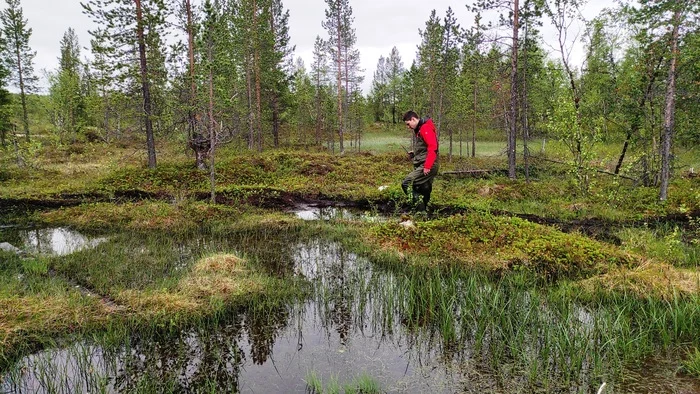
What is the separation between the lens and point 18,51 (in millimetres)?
34125

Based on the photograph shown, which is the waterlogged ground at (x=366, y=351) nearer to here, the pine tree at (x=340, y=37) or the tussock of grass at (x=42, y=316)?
the tussock of grass at (x=42, y=316)

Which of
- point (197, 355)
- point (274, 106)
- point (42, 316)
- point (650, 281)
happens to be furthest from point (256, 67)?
point (650, 281)

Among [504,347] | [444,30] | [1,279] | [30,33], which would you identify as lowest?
[504,347]

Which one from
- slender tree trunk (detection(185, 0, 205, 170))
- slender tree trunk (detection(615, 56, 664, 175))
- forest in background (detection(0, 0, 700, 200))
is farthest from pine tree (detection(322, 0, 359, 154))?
slender tree trunk (detection(615, 56, 664, 175))

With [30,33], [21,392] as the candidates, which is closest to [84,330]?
[21,392]

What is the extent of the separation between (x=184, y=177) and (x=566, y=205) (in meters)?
16.4

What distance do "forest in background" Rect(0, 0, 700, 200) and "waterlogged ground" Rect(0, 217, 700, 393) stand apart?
808cm

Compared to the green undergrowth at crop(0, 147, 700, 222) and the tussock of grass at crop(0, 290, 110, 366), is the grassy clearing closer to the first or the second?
the tussock of grass at crop(0, 290, 110, 366)

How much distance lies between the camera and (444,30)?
1170 inches

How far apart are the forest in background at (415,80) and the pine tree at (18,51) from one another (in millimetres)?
93

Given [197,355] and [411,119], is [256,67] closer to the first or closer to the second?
[411,119]

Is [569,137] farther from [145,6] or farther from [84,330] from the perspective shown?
[145,6]

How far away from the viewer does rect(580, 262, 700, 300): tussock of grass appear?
5.50 meters

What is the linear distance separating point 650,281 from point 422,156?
17.7 feet
